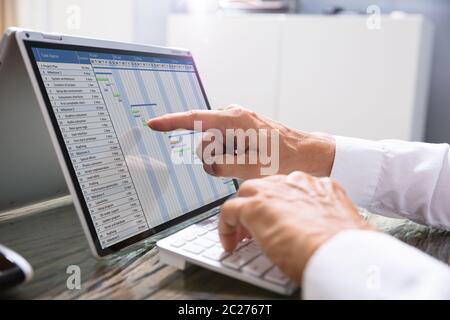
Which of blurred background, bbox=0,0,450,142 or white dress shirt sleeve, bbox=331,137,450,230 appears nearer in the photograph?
white dress shirt sleeve, bbox=331,137,450,230

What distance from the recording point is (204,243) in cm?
49

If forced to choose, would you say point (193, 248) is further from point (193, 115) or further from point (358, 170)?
point (358, 170)

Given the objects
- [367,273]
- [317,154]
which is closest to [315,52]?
[317,154]

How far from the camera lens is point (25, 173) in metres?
0.64

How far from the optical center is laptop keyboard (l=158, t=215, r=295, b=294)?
0.41 m

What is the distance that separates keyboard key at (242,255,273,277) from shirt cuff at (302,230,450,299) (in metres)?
0.06

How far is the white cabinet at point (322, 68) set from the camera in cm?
184

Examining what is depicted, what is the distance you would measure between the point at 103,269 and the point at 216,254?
13cm

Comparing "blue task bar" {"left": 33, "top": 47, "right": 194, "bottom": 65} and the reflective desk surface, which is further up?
"blue task bar" {"left": 33, "top": 47, "right": 194, "bottom": 65}

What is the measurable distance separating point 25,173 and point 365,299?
0.52 meters

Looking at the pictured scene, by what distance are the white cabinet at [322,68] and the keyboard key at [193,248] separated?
1595mm

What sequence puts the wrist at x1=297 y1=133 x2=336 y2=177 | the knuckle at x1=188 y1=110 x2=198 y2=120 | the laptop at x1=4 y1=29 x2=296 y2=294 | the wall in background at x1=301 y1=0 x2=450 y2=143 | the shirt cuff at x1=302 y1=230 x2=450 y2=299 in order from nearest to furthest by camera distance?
the shirt cuff at x1=302 y1=230 x2=450 y2=299 → the laptop at x1=4 y1=29 x2=296 y2=294 → the knuckle at x1=188 y1=110 x2=198 y2=120 → the wrist at x1=297 y1=133 x2=336 y2=177 → the wall in background at x1=301 y1=0 x2=450 y2=143

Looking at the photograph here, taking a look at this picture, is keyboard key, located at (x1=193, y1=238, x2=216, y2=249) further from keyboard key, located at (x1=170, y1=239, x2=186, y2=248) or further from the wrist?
the wrist

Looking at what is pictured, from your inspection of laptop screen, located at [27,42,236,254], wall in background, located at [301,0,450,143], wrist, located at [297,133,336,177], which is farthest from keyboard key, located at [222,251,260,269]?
wall in background, located at [301,0,450,143]
